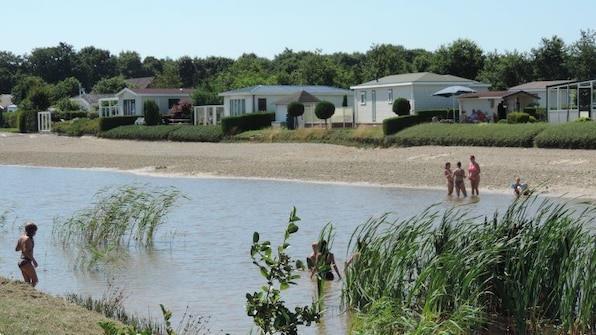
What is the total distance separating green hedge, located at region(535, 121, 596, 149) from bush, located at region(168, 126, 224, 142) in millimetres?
25141

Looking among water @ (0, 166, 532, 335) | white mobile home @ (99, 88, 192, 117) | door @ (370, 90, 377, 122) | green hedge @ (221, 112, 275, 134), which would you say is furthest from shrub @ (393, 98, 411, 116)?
white mobile home @ (99, 88, 192, 117)

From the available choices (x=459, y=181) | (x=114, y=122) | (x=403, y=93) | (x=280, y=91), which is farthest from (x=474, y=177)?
(x=114, y=122)

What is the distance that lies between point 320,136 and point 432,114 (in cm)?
628

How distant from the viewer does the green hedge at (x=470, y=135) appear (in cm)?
4141

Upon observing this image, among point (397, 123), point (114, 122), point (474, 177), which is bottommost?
point (474, 177)

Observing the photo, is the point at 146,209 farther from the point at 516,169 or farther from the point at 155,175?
the point at 155,175

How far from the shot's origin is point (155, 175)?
46688 millimetres

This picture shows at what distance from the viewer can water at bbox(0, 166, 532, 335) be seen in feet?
56.5

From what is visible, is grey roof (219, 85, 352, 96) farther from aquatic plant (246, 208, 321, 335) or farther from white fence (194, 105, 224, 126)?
aquatic plant (246, 208, 321, 335)

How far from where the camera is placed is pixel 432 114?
178 ft

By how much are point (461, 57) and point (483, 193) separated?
51.4m

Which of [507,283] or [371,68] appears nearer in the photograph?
[507,283]

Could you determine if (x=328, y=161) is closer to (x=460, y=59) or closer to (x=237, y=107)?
(x=237, y=107)

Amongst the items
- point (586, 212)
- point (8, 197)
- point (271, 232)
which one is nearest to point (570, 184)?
point (271, 232)
